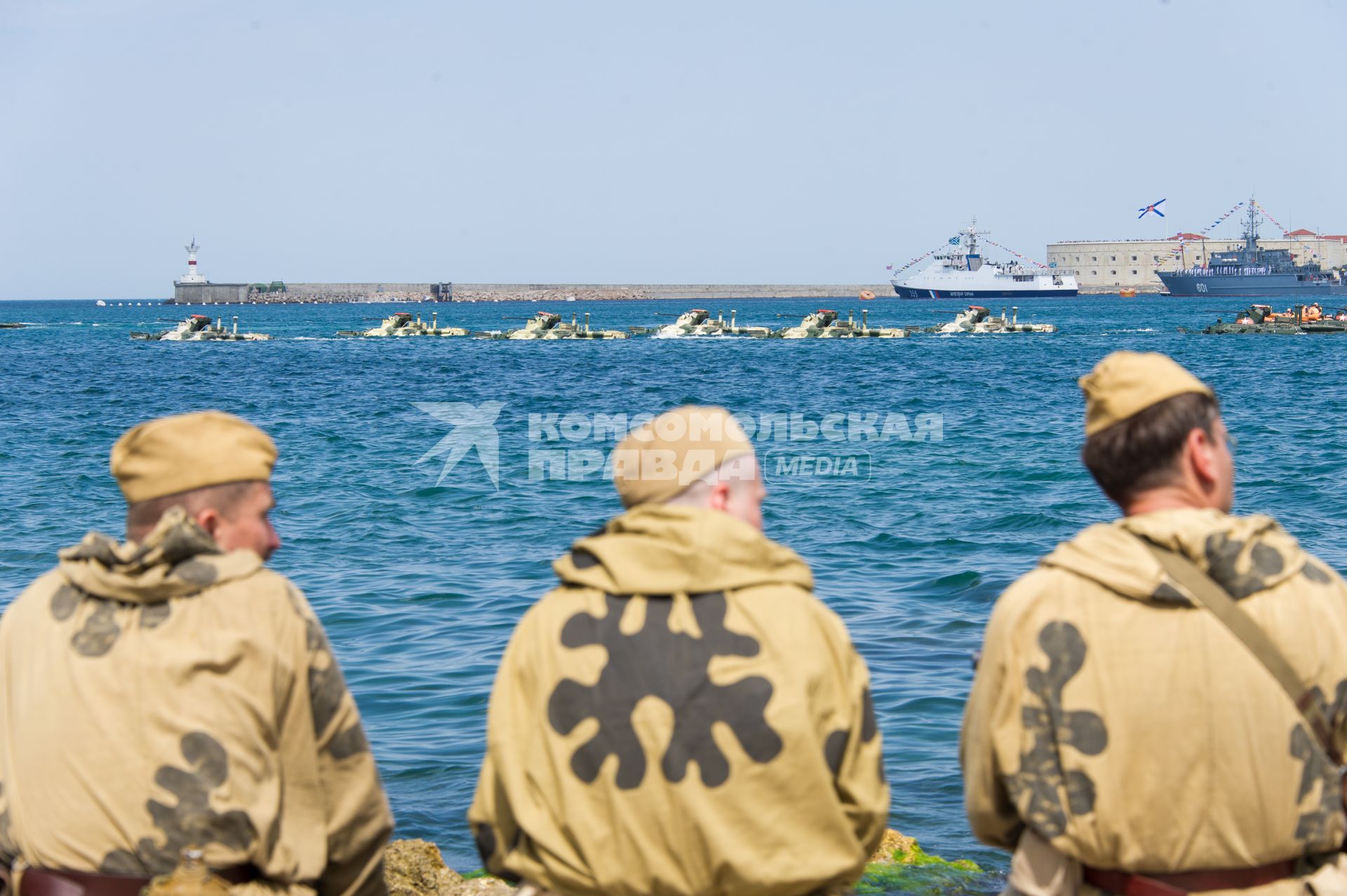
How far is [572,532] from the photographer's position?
578 inches

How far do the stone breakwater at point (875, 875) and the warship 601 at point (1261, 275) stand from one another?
435 ft

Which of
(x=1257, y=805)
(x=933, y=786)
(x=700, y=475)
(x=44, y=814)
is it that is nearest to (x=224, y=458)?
(x=44, y=814)

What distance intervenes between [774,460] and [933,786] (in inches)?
597

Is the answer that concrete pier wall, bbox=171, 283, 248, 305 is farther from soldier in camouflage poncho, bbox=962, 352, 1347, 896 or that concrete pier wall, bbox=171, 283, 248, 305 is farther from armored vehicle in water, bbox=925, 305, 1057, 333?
soldier in camouflage poncho, bbox=962, 352, 1347, 896

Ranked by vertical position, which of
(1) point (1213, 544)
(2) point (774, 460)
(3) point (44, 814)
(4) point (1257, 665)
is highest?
(1) point (1213, 544)

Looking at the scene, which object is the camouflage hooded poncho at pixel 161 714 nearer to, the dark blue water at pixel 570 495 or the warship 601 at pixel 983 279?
the dark blue water at pixel 570 495

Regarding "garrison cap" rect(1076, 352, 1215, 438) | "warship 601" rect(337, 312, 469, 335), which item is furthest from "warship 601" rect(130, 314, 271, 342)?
"garrison cap" rect(1076, 352, 1215, 438)

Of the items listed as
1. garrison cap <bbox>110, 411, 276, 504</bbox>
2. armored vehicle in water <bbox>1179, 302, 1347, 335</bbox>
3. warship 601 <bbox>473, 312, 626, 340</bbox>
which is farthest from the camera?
warship 601 <bbox>473, 312, 626, 340</bbox>

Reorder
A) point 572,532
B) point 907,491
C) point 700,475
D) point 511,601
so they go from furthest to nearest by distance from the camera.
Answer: point 907,491 → point 572,532 → point 511,601 → point 700,475

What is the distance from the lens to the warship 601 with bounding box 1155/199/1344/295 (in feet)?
420

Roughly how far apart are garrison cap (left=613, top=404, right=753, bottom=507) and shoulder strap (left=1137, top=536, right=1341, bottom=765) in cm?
83

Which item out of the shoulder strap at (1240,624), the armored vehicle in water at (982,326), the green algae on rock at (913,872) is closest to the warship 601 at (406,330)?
the armored vehicle in water at (982,326)

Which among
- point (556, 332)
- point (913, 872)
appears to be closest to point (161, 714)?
point (913, 872)

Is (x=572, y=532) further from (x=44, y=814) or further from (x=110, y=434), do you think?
(x=110, y=434)
